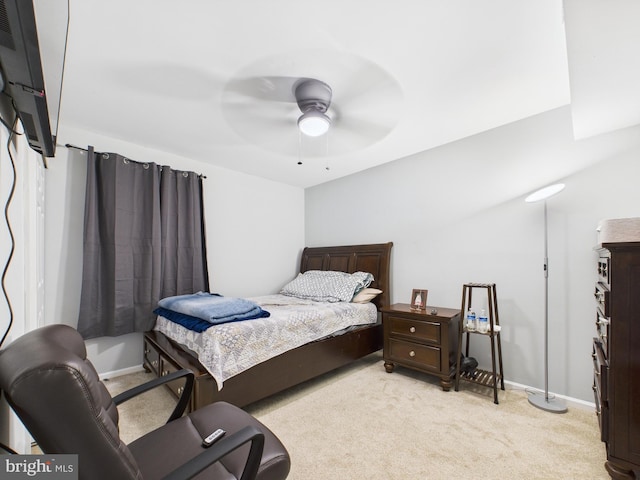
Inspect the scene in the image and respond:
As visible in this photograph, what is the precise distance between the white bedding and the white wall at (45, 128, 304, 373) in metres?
0.82

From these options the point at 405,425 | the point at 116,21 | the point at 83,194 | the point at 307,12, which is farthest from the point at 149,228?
the point at 405,425

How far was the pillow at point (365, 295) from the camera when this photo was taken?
3191 millimetres

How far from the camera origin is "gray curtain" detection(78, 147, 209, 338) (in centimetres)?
262

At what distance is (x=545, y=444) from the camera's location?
176 cm

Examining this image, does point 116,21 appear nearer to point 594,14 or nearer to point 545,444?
point 594,14

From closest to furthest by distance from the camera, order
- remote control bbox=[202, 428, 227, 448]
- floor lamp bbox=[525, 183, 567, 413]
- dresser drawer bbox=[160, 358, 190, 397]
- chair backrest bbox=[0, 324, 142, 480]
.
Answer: chair backrest bbox=[0, 324, 142, 480] < remote control bbox=[202, 428, 227, 448] < dresser drawer bbox=[160, 358, 190, 397] < floor lamp bbox=[525, 183, 567, 413]

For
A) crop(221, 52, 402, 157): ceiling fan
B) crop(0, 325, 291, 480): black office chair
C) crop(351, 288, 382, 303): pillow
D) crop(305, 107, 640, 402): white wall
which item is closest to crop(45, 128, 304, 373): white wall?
crop(221, 52, 402, 157): ceiling fan

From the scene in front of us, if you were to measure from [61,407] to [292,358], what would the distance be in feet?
6.09

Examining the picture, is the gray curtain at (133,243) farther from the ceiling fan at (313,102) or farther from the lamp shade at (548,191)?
the lamp shade at (548,191)

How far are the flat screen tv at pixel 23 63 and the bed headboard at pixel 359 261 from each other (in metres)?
3.01

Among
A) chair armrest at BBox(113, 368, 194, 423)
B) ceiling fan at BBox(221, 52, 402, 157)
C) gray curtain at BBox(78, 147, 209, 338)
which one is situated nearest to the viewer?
chair armrest at BBox(113, 368, 194, 423)

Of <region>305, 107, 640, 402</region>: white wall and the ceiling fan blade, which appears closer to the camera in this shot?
the ceiling fan blade

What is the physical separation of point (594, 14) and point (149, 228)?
11.4 feet

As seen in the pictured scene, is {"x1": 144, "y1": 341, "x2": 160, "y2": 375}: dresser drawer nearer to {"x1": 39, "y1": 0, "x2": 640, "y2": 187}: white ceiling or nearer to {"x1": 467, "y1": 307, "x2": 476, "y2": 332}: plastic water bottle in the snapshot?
{"x1": 39, "y1": 0, "x2": 640, "y2": 187}: white ceiling
